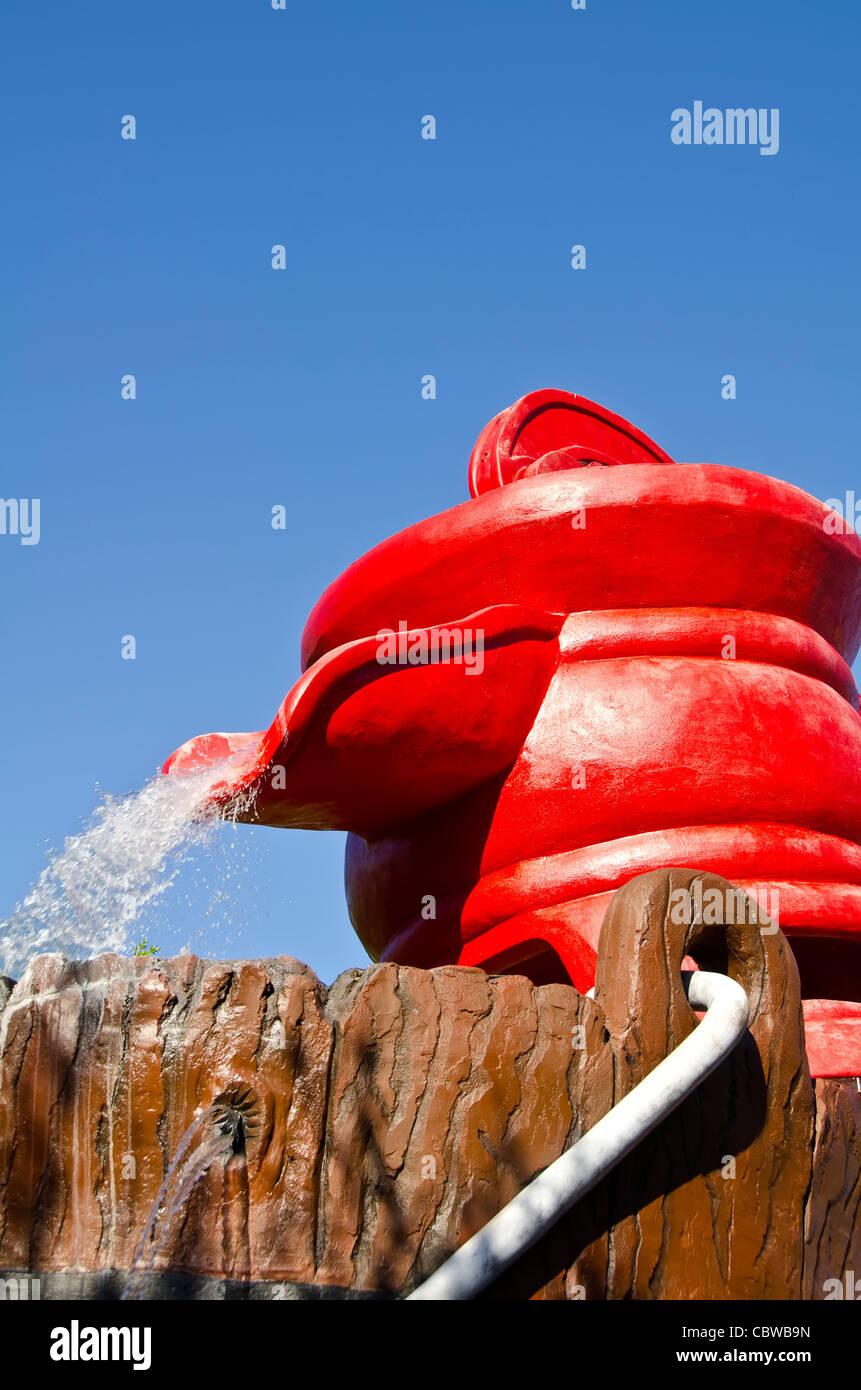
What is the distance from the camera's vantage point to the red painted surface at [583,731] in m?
5.34

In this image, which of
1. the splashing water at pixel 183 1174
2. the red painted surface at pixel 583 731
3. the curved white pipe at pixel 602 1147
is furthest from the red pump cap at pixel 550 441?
the splashing water at pixel 183 1174

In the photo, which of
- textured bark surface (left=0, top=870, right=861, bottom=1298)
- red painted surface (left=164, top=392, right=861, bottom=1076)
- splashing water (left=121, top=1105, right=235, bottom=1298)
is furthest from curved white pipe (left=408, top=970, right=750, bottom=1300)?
red painted surface (left=164, top=392, right=861, bottom=1076)

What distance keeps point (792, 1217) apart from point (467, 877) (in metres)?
2.23

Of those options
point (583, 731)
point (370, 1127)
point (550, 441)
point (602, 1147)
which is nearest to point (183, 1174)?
point (370, 1127)

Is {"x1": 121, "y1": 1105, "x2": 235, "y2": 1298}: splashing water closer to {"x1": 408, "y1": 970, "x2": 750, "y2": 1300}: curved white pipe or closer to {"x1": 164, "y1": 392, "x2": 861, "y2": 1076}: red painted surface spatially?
{"x1": 408, "y1": 970, "x2": 750, "y2": 1300}: curved white pipe

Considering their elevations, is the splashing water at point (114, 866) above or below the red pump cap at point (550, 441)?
below

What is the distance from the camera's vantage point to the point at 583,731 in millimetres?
5605

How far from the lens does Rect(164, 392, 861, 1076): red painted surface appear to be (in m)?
5.34

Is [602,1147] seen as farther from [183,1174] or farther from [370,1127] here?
[183,1174]

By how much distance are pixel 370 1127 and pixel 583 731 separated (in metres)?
2.62

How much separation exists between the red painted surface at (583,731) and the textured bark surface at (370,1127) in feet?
4.03

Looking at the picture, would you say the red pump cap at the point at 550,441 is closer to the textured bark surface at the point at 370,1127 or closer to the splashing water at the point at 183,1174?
the textured bark surface at the point at 370,1127
